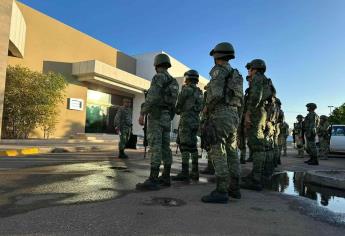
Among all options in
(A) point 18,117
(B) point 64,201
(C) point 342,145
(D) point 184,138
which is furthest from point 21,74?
(C) point 342,145

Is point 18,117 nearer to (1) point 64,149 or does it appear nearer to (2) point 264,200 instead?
(1) point 64,149

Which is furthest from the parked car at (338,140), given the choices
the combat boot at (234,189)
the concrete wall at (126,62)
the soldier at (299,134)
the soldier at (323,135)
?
the concrete wall at (126,62)

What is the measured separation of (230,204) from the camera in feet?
13.4

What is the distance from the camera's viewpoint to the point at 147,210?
3547 mm

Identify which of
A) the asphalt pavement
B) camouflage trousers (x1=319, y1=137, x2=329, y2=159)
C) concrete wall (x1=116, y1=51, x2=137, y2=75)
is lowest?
the asphalt pavement

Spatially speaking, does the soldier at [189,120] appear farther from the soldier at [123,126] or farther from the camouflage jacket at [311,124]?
the camouflage jacket at [311,124]

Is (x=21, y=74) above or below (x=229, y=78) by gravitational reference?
above

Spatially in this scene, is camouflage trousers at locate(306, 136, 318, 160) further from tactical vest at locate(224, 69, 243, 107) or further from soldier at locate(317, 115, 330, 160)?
tactical vest at locate(224, 69, 243, 107)

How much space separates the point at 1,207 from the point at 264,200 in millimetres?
3363

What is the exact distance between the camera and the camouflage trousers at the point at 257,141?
5543mm

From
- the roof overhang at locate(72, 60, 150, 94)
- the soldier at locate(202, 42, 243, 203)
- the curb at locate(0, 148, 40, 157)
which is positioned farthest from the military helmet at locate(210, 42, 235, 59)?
the roof overhang at locate(72, 60, 150, 94)

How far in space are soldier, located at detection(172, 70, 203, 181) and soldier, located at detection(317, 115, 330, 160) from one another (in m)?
10.2

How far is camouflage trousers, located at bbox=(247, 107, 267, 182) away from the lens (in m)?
5.54

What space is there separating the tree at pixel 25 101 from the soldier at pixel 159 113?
48.7ft
